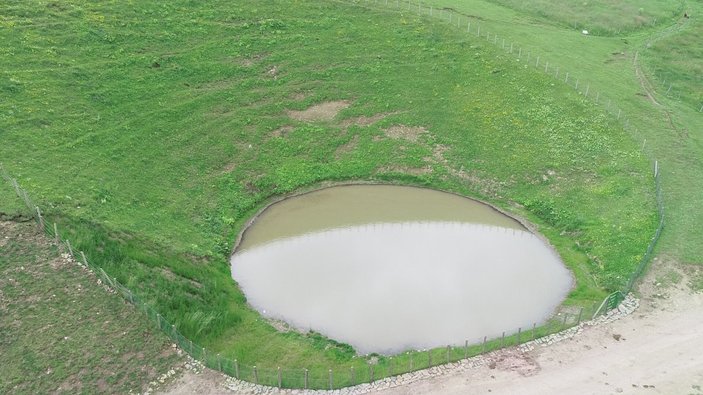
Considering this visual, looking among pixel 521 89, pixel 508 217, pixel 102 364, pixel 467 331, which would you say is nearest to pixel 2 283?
pixel 102 364

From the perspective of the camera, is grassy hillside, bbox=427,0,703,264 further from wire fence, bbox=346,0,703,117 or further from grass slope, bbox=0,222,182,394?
grass slope, bbox=0,222,182,394

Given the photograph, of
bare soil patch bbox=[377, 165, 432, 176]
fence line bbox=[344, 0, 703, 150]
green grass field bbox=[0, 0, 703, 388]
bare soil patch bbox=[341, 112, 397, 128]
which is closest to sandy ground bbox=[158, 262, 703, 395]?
green grass field bbox=[0, 0, 703, 388]

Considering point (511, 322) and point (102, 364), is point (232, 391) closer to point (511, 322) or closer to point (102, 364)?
point (102, 364)

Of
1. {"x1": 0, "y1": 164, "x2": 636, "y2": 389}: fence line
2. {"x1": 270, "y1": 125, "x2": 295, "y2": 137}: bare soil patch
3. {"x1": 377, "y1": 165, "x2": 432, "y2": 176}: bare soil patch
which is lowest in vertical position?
{"x1": 0, "y1": 164, "x2": 636, "y2": 389}: fence line

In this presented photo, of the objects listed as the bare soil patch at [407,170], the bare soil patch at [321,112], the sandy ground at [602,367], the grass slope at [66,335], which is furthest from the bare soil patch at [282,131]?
the sandy ground at [602,367]

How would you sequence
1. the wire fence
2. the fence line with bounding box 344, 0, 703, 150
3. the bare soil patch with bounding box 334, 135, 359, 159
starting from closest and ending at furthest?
the bare soil patch with bounding box 334, 135, 359, 159 < the fence line with bounding box 344, 0, 703, 150 < the wire fence

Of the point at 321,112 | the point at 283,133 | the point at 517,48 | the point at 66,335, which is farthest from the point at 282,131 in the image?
the point at 517,48
